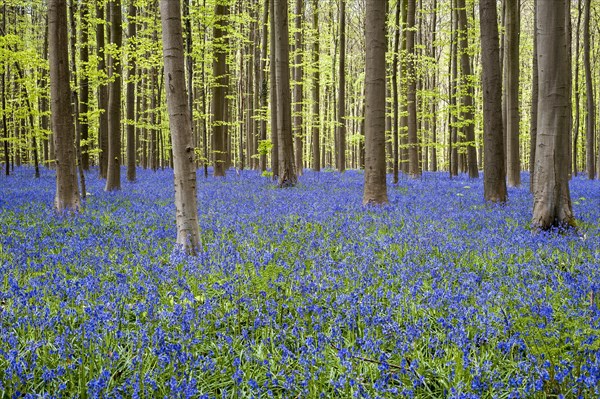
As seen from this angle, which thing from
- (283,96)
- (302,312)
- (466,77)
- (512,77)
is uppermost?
(466,77)

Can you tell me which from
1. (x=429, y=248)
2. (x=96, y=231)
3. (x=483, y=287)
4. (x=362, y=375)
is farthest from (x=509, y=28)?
(x=362, y=375)

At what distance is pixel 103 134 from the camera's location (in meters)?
18.8

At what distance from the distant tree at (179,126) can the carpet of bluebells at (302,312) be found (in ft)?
1.60

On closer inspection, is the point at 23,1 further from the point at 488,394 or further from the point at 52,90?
the point at 488,394

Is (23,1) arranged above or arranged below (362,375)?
above

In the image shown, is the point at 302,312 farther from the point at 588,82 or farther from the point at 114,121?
the point at 588,82

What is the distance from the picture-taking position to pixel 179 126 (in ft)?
20.5

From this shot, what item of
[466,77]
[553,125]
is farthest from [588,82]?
[553,125]

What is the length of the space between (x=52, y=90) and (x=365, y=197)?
8.01 meters

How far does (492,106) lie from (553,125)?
3986mm

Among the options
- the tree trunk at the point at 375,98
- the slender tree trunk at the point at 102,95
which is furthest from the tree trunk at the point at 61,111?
the tree trunk at the point at 375,98

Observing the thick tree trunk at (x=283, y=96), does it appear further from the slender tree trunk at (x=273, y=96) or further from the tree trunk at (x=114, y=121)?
the tree trunk at (x=114, y=121)

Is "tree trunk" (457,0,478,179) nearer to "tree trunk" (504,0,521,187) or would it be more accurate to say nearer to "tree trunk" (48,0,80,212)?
"tree trunk" (504,0,521,187)

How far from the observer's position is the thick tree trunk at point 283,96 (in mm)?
16359
